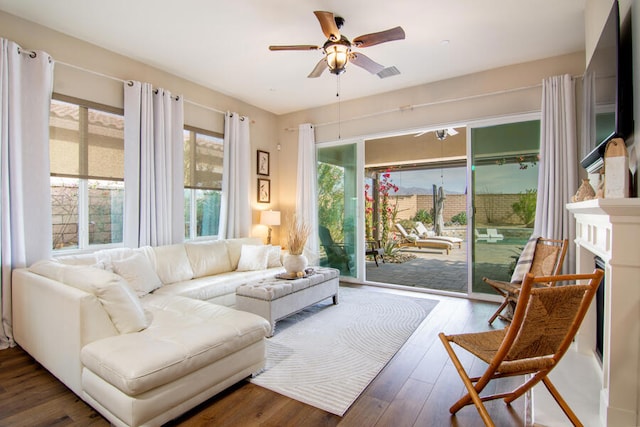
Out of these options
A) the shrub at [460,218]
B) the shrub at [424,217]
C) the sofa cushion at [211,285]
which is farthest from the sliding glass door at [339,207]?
the shrub at [460,218]

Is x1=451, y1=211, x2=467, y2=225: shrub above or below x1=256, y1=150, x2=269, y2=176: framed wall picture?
below

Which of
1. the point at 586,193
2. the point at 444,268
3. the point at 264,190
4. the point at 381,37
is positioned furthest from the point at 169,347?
the point at 444,268

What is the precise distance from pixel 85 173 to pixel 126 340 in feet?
7.42

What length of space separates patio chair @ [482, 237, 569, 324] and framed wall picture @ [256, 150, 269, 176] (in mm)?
3853

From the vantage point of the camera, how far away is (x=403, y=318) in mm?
3510

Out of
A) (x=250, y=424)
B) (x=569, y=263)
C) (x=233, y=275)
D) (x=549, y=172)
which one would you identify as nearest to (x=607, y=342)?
(x=250, y=424)

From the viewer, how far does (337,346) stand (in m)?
2.80

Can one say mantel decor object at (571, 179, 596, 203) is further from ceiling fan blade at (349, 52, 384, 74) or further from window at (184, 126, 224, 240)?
window at (184, 126, 224, 240)

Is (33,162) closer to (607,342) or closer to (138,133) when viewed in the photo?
(138,133)

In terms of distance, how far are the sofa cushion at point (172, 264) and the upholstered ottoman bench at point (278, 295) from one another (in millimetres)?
823

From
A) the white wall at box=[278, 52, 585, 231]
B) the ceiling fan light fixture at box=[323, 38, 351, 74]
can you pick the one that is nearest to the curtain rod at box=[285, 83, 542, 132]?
the white wall at box=[278, 52, 585, 231]

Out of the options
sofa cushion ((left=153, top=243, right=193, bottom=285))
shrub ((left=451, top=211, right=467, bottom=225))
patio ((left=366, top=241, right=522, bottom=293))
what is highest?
shrub ((left=451, top=211, right=467, bottom=225))

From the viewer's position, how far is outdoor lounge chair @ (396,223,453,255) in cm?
828

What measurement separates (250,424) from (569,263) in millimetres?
3567
